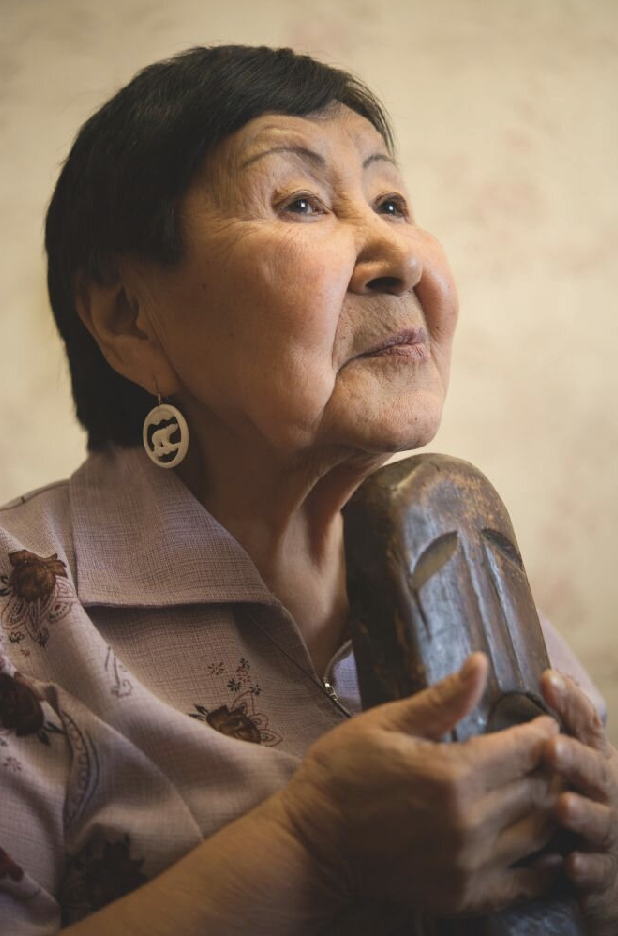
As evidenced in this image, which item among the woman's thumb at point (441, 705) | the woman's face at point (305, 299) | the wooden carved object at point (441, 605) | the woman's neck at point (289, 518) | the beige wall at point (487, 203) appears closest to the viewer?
the woman's thumb at point (441, 705)

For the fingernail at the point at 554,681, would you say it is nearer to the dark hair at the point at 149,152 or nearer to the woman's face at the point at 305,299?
the woman's face at the point at 305,299

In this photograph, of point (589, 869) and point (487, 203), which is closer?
point (589, 869)

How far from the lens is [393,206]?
3.74 ft

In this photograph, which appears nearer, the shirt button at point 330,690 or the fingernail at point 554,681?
the fingernail at point 554,681

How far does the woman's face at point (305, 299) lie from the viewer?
96 cm

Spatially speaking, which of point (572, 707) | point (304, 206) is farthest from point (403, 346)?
point (572, 707)

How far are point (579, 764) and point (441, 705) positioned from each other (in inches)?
5.9

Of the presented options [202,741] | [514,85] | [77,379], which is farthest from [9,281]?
[202,741]

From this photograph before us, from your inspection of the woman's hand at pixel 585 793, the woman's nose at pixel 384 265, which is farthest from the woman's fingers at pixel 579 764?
the woman's nose at pixel 384 265

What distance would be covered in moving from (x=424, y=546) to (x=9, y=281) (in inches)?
49.6

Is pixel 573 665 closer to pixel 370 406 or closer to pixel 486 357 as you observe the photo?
pixel 370 406

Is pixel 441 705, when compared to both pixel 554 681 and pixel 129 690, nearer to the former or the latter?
Answer: pixel 554 681

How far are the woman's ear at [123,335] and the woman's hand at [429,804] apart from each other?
0.53m

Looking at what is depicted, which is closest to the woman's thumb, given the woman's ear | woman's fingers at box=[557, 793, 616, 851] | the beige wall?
woman's fingers at box=[557, 793, 616, 851]
